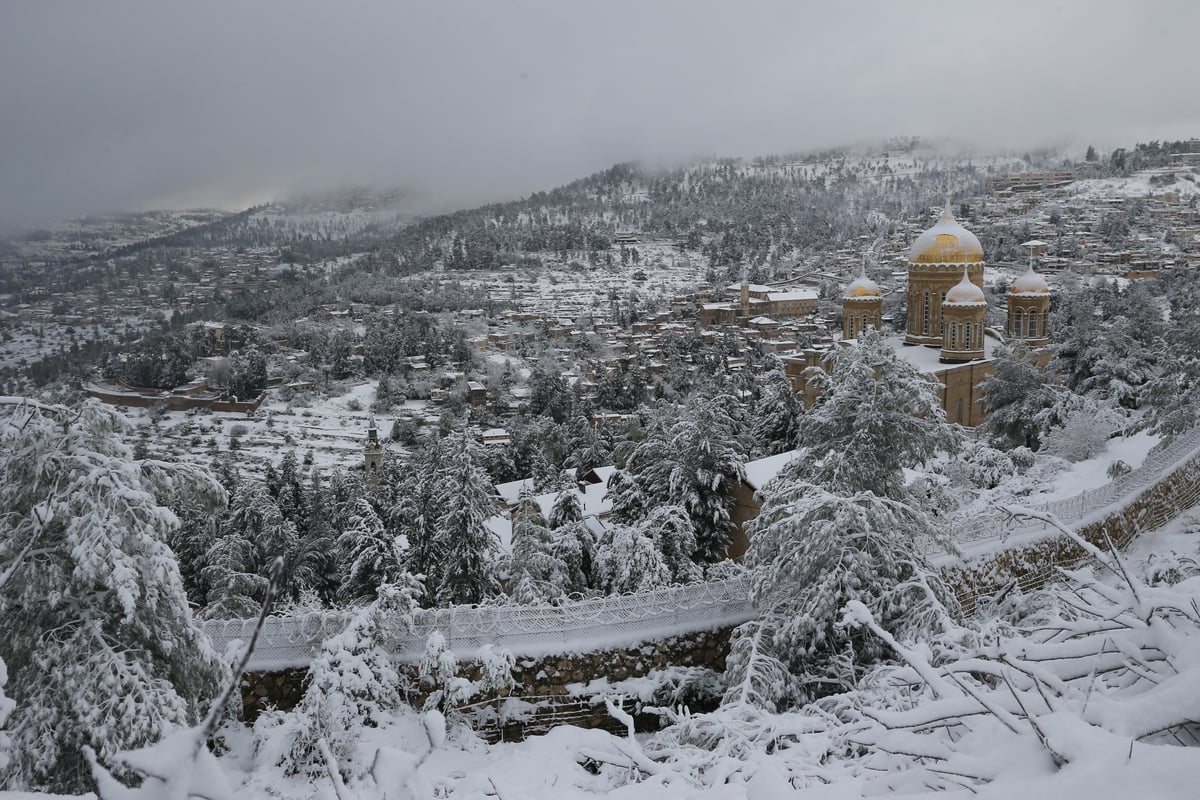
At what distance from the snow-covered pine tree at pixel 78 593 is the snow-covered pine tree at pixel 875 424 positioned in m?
4.78


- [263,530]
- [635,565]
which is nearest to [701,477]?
[635,565]

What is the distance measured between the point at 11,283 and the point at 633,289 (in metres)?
52.3

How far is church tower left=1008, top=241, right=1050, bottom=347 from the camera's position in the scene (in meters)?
21.0

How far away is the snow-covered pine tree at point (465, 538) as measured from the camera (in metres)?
10.4

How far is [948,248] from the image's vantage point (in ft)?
67.5

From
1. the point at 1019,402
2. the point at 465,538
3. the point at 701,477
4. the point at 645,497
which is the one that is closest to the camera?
the point at 465,538

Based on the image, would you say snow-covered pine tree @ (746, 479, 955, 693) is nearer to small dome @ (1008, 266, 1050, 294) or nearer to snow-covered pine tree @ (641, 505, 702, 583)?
snow-covered pine tree @ (641, 505, 702, 583)

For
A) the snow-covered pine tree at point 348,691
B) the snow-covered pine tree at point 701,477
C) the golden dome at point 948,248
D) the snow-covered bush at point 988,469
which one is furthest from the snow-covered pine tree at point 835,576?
the golden dome at point 948,248

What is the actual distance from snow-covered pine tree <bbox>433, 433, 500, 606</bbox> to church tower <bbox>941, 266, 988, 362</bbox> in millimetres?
13253

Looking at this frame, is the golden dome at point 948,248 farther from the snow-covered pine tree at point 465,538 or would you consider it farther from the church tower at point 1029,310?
the snow-covered pine tree at point 465,538

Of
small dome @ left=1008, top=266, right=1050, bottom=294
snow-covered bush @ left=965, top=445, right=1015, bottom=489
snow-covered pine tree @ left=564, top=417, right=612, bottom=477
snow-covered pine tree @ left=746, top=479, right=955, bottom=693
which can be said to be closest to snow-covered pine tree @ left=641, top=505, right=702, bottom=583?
snow-covered pine tree @ left=746, top=479, right=955, bottom=693

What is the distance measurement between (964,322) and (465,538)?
13964 millimetres

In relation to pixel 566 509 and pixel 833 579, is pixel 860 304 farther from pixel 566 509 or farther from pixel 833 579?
pixel 833 579

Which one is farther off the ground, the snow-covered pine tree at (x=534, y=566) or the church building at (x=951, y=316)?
the church building at (x=951, y=316)
